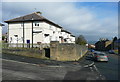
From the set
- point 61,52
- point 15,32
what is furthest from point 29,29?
point 61,52

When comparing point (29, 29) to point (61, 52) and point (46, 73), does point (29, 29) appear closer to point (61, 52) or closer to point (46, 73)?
point (61, 52)

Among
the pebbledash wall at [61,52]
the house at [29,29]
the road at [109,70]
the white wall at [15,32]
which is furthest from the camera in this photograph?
the white wall at [15,32]

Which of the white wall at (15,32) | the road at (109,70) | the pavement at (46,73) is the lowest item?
the road at (109,70)

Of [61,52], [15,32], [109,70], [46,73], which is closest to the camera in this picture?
[46,73]

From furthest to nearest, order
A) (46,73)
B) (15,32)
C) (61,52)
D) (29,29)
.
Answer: (15,32)
(29,29)
(61,52)
(46,73)

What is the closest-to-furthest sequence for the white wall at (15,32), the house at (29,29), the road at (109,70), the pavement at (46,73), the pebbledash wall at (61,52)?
the pavement at (46,73) < the road at (109,70) < the pebbledash wall at (61,52) < the house at (29,29) < the white wall at (15,32)

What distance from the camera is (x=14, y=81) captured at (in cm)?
716

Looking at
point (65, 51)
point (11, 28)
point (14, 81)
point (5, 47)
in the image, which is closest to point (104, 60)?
point (65, 51)

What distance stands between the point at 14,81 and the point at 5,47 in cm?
1523

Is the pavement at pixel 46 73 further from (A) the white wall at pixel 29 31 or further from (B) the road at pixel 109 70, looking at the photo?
(A) the white wall at pixel 29 31

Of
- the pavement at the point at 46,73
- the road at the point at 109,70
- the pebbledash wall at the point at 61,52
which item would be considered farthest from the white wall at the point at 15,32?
the road at the point at 109,70

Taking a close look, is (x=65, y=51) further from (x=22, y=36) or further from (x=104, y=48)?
(x=104, y=48)

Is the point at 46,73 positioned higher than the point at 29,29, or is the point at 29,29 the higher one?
the point at 29,29

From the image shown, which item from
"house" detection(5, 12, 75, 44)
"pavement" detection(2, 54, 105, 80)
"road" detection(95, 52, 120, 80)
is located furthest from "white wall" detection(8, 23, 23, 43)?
"road" detection(95, 52, 120, 80)
